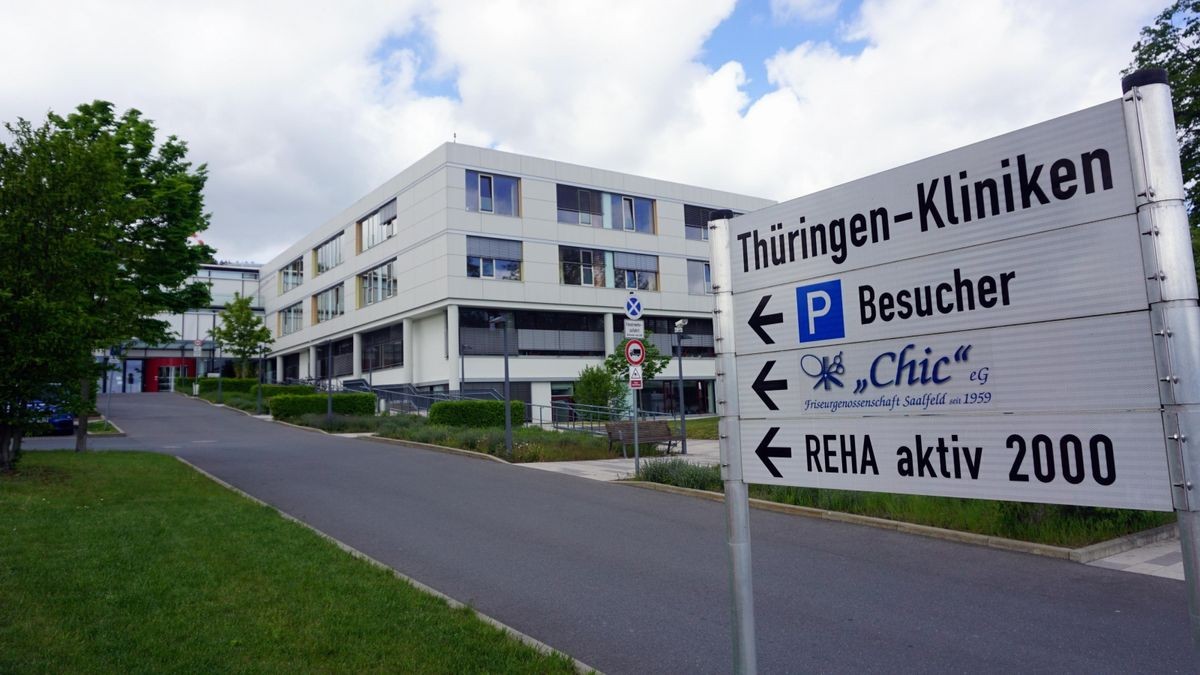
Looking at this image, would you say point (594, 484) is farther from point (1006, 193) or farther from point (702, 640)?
point (1006, 193)

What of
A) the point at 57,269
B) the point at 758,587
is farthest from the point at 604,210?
the point at 758,587

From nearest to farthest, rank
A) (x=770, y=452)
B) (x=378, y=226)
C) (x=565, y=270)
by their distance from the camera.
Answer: (x=770, y=452) → (x=565, y=270) → (x=378, y=226)

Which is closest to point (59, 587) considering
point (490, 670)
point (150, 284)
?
point (490, 670)

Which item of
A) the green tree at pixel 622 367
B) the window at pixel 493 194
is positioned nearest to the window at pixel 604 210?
the window at pixel 493 194

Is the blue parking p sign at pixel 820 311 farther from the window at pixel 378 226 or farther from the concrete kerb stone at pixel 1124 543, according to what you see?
the window at pixel 378 226

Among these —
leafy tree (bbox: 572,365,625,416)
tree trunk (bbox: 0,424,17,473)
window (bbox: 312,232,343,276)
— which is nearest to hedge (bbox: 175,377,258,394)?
window (bbox: 312,232,343,276)

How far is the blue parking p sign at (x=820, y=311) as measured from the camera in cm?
312

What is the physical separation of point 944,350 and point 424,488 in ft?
41.8

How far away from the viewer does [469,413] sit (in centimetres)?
2825

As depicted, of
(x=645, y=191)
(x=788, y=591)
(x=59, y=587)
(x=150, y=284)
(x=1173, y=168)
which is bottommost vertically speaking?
(x=788, y=591)

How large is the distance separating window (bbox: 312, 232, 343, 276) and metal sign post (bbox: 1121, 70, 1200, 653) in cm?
5218

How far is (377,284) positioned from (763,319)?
44.7 metres

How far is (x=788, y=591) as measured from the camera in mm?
7074

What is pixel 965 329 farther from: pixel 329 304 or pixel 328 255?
pixel 328 255
